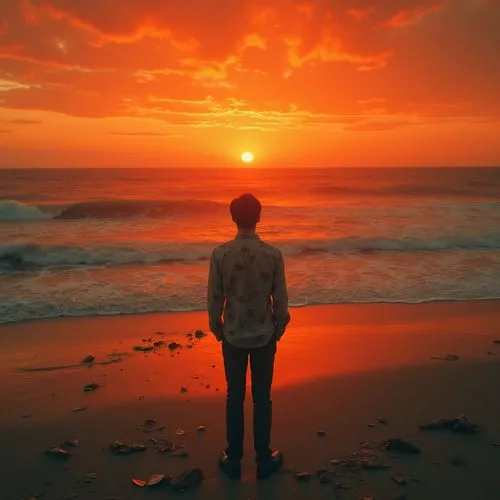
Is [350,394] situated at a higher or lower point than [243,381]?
lower

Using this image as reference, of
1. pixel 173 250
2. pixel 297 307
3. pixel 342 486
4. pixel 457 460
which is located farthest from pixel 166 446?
pixel 173 250

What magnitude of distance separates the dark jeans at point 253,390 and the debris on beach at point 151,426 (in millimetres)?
933

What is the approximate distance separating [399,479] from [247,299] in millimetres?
1658

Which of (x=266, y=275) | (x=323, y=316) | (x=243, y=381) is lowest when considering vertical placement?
(x=323, y=316)

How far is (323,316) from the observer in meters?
8.23

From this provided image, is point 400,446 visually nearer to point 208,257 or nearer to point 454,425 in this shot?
point 454,425


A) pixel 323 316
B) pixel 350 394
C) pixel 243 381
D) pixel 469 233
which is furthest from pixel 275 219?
pixel 243 381

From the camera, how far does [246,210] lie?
3201 mm

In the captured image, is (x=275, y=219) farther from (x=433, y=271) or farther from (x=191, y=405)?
(x=191, y=405)

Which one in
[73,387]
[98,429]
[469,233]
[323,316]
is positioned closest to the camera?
[98,429]

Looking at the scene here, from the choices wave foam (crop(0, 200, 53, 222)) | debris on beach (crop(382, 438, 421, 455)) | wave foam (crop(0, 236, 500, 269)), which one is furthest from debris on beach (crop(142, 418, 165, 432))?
wave foam (crop(0, 200, 53, 222))

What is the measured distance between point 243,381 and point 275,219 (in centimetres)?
2161

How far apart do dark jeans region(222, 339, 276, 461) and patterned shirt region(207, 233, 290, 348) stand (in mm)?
110

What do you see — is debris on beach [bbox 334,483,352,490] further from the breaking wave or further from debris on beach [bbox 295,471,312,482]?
the breaking wave
